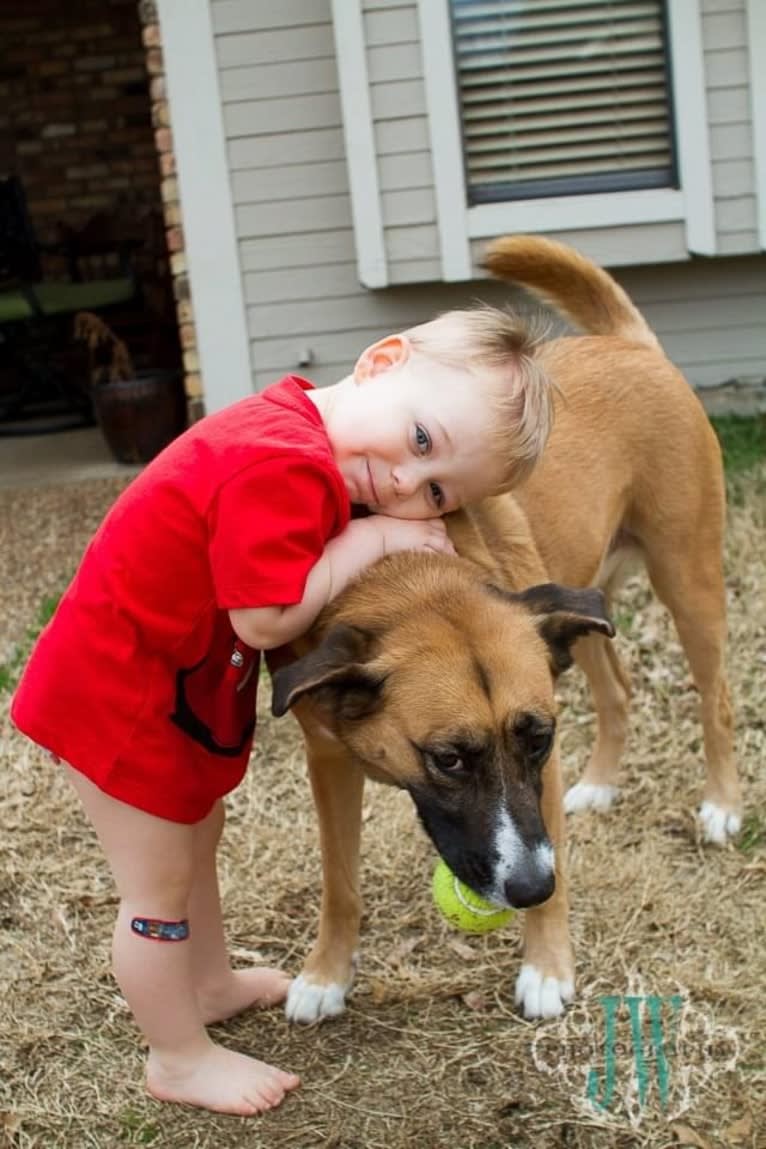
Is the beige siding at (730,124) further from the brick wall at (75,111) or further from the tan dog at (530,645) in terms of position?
the brick wall at (75,111)

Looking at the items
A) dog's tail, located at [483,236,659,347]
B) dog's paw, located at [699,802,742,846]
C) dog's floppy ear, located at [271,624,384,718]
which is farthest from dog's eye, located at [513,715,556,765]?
dog's tail, located at [483,236,659,347]

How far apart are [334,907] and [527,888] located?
0.92m

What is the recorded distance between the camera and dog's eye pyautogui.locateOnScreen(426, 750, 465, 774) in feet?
7.33

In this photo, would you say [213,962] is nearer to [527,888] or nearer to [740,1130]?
[527,888]

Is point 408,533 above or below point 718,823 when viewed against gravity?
above

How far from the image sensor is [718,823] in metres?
Result: 3.72

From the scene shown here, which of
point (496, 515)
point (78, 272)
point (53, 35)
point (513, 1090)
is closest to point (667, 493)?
point (496, 515)

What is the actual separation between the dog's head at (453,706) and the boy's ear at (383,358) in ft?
1.26

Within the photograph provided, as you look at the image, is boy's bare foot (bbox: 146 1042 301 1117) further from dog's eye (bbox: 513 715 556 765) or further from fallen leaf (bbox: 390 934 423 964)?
dog's eye (bbox: 513 715 556 765)

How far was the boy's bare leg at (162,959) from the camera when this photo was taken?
8.31ft

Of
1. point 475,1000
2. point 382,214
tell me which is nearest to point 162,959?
point 475,1000

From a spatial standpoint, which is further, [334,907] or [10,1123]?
[334,907]

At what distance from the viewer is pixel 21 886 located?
3672mm

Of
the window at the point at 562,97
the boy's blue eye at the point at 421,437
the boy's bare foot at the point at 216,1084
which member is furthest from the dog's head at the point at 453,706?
the window at the point at 562,97
